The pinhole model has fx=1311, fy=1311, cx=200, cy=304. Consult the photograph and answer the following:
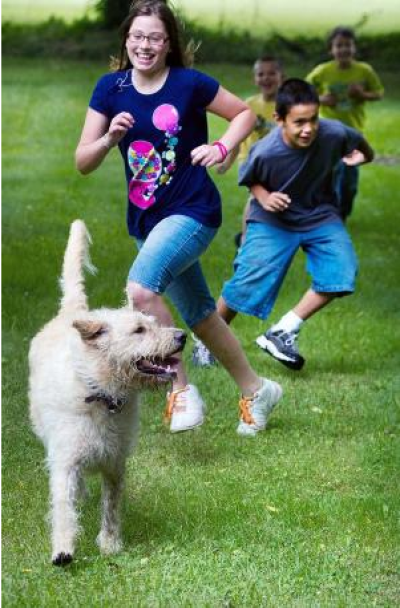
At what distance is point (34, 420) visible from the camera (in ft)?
17.6

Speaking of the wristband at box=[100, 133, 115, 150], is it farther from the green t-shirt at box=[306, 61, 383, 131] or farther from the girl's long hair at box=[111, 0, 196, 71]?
the green t-shirt at box=[306, 61, 383, 131]

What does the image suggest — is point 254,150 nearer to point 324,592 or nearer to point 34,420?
point 34,420

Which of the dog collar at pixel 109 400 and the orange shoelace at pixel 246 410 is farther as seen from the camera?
the orange shoelace at pixel 246 410

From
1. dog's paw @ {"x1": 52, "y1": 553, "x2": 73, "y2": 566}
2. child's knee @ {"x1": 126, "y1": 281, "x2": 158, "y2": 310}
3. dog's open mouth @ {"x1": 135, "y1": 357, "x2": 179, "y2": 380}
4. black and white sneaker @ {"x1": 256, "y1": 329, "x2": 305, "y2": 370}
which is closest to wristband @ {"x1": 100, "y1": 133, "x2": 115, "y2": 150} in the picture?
child's knee @ {"x1": 126, "y1": 281, "x2": 158, "y2": 310}

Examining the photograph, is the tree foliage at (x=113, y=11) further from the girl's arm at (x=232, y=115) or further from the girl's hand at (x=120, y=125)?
the girl's hand at (x=120, y=125)

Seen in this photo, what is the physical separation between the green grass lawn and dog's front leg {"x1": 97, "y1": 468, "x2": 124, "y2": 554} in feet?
0.21

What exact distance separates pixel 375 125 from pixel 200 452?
18.6 metres

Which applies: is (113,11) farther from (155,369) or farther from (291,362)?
(155,369)

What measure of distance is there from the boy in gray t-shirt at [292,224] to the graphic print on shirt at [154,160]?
1735 mm

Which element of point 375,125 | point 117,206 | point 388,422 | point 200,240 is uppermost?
point 200,240

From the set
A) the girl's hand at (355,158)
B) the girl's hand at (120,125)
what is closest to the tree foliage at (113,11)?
the girl's hand at (355,158)

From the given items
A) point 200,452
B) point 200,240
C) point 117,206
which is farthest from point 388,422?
point 117,206

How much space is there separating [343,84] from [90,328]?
834 cm

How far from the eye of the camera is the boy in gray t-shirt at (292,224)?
298 inches
